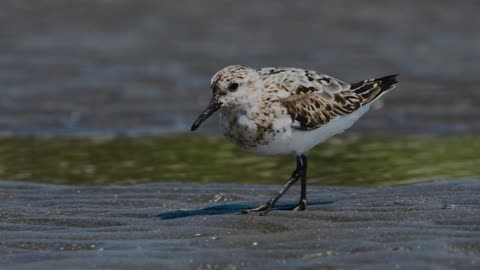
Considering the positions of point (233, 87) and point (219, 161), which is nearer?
point (233, 87)

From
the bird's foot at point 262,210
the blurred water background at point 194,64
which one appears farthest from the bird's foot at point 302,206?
the blurred water background at point 194,64

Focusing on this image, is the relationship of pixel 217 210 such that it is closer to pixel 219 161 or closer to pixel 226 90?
pixel 226 90

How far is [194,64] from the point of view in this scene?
695 inches

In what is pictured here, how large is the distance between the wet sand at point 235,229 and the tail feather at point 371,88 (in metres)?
0.91

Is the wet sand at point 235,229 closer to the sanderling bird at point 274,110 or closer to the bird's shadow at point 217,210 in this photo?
the bird's shadow at point 217,210

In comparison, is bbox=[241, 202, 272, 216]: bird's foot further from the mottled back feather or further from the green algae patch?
the green algae patch

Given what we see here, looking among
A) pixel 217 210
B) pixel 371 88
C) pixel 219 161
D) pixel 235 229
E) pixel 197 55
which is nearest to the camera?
pixel 235 229

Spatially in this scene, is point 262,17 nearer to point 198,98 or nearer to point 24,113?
point 198,98

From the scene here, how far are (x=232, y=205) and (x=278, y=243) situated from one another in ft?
6.86

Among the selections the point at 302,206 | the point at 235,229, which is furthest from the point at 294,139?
the point at 235,229

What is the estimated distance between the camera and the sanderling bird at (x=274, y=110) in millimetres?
8641

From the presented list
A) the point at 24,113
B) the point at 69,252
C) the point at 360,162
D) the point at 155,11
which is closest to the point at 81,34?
the point at 155,11

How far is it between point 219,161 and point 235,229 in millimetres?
4768

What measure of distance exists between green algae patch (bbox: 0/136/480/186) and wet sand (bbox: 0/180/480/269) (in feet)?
4.49
